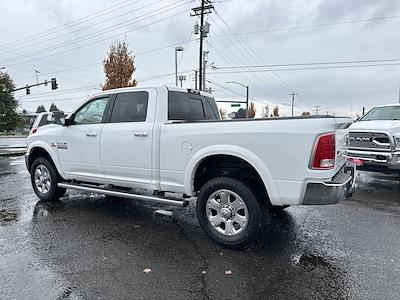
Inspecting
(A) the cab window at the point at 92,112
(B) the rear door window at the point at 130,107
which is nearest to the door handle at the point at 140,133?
(B) the rear door window at the point at 130,107

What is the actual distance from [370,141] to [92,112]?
6.19 metres

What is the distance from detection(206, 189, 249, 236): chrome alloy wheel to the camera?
423 cm

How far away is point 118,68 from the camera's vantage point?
75.0 feet

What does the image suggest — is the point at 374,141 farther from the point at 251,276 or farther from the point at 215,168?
the point at 251,276

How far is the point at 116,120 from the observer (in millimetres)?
5406

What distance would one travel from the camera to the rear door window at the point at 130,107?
5.13m

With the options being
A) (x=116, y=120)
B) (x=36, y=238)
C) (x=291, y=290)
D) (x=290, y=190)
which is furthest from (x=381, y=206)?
(x=36, y=238)

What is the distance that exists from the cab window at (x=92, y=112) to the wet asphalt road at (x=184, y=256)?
1554mm

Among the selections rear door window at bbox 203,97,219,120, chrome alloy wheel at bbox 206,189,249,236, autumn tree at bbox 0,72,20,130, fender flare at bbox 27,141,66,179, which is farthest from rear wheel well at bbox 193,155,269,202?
autumn tree at bbox 0,72,20,130

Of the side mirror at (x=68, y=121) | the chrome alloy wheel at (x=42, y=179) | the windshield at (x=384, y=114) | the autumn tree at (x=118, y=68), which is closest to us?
the side mirror at (x=68, y=121)

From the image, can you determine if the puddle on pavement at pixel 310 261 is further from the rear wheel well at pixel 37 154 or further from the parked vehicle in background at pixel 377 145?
the rear wheel well at pixel 37 154

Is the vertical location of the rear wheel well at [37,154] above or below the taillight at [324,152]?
below

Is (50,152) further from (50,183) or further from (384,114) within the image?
(384,114)

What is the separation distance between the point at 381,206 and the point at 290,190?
3425 millimetres
